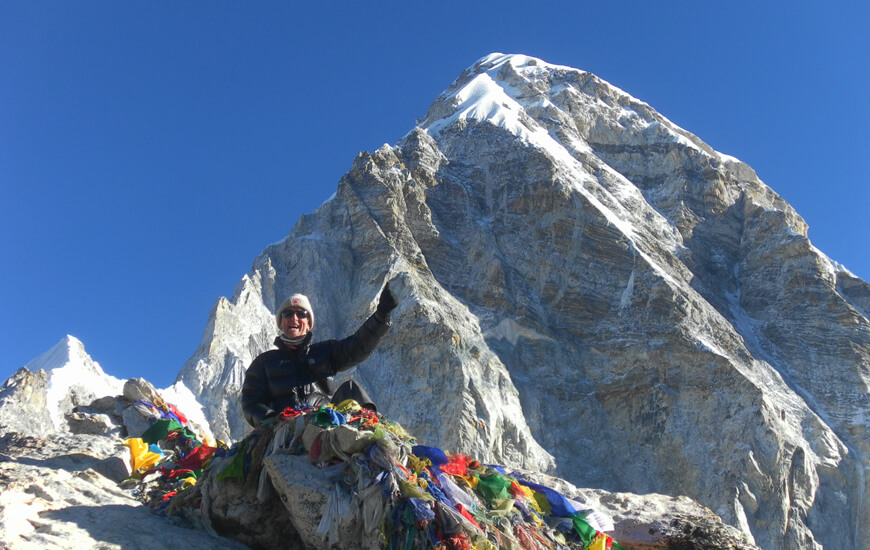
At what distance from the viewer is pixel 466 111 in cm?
4572

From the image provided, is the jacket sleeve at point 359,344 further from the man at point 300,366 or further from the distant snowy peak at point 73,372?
the distant snowy peak at point 73,372

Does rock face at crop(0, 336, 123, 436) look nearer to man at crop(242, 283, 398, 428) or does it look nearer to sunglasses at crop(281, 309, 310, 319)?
man at crop(242, 283, 398, 428)

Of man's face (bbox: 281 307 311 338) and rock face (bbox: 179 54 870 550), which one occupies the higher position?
rock face (bbox: 179 54 870 550)

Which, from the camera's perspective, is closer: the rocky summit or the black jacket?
the black jacket

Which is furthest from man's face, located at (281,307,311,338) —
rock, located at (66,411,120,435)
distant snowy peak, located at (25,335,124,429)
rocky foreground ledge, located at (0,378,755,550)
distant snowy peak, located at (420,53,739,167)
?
distant snowy peak, located at (420,53,739,167)

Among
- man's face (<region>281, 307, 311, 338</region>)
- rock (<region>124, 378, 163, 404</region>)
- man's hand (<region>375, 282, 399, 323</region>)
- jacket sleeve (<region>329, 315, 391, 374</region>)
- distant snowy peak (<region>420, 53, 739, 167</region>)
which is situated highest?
distant snowy peak (<region>420, 53, 739, 167</region>)

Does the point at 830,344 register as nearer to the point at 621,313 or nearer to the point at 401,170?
the point at 621,313

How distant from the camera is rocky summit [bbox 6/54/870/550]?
25.7 meters

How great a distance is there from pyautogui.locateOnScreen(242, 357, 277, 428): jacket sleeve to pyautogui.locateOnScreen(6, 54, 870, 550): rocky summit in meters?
13.1

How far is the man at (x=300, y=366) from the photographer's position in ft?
20.2

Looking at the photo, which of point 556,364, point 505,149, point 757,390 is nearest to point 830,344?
point 757,390

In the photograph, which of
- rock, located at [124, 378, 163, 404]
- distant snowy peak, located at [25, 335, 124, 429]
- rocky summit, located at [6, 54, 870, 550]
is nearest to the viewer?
rock, located at [124, 378, 163, 404]

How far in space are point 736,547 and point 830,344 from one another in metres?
29.1

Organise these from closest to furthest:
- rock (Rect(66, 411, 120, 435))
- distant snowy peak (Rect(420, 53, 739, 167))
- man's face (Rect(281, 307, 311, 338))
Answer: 1. man's face (Rect(281, 307, 311, 338))
2. rock (Rect(66, 411, 120, 435))
3. distant snowy peak (Rect(420, 53, 739, 167))
